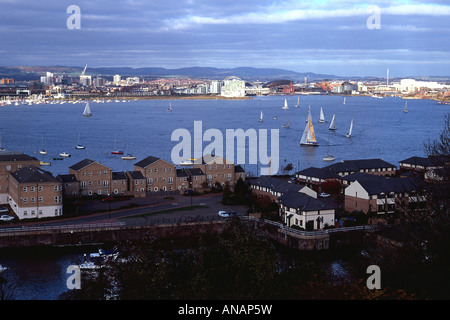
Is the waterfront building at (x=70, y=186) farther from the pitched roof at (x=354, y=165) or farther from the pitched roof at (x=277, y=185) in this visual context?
the pitched roof at (x=354, y=165)

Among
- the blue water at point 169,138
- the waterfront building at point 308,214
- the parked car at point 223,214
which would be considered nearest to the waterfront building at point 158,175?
the parked car at point 223,214

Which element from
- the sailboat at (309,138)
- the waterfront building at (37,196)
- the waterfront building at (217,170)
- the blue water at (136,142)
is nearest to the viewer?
the blue water at (136,142)

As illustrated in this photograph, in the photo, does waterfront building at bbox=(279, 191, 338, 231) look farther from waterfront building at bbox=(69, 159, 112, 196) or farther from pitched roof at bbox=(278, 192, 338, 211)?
waterfront building at bbox=(69, 159, 112, 196)

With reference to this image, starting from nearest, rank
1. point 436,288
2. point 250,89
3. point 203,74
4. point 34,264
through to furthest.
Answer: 1. point 436,288
2. point 34,264
3. point 250,89
4. point 203,74

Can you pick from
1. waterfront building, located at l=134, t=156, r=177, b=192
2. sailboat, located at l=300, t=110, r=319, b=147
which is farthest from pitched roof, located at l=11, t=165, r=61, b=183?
sailboat, located at l=300, t=110, r=319, b=147
